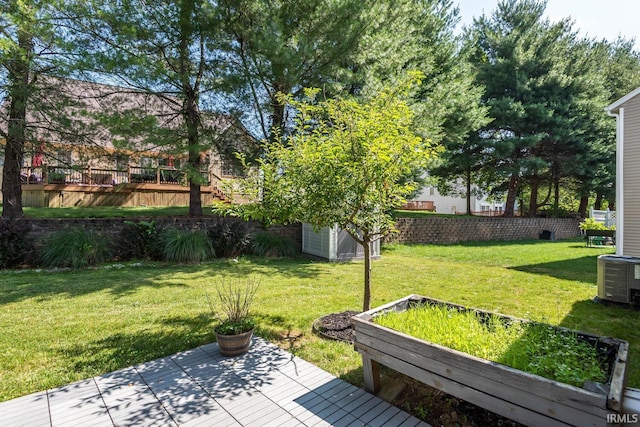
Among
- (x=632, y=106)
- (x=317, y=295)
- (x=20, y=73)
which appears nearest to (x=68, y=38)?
(x=20, y=73)

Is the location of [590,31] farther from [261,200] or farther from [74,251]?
[74,251]

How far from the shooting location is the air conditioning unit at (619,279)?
4938 mm

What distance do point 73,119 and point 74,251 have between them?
11.8 ft

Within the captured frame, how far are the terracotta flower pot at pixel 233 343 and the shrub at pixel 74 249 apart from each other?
614 cm

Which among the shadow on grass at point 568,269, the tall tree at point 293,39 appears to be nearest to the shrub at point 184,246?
the tall tree at point 293,39

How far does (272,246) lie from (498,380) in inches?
325

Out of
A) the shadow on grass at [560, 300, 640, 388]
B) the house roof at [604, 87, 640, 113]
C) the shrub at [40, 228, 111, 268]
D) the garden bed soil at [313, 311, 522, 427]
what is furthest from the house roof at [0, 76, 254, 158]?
the house roof at [604, 87, 640, 113]

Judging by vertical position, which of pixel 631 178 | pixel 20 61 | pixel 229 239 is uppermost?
pixel 20 61

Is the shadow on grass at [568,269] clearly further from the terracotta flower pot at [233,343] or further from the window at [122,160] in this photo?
the window at [122,160]

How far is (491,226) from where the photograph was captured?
15.4 metres

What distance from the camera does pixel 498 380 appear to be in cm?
190

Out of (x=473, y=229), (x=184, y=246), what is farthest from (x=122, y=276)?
(x=473, y=229)

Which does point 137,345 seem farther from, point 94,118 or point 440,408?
point 94,118

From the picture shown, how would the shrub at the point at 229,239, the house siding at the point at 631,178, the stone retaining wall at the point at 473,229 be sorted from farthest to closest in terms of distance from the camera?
the stone retaining wall at the point at 473,229
the shrub at the point at 229,239
the house siding at the point at 631,178
